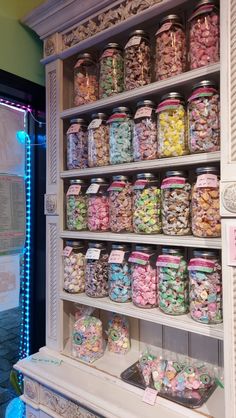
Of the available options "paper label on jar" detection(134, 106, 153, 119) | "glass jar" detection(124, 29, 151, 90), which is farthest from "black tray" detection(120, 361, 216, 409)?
"glass jar" detection(124, 29, 151, 90)

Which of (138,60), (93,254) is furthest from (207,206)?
(138,60)

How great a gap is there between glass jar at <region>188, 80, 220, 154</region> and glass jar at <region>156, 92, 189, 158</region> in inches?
2.2

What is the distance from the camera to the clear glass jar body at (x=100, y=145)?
1.35 meters

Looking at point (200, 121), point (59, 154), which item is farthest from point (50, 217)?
point (200, 121)

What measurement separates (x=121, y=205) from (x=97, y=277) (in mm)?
348

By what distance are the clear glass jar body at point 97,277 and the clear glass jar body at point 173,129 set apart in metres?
0.55

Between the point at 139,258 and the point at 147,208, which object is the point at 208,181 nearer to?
the point at 147,208

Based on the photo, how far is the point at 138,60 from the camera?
1.23m

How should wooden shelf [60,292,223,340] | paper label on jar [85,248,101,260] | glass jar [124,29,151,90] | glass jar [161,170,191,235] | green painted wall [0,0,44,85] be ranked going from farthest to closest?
green painted wall [0,0,44,85] < paper label on jar [85,248,101,260] < glass jar [124,29,151,90] < glass jar [161,170,191,235] < wooden shelf [60,292,223,340]

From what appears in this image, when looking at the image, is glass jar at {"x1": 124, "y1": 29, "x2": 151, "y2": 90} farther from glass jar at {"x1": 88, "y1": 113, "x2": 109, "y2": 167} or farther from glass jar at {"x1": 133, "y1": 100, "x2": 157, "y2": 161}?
glass jar at {"x1": 88, "y1": 113, "x2": 109, "y2": 167}

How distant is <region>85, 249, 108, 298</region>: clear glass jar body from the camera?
4.45 ft

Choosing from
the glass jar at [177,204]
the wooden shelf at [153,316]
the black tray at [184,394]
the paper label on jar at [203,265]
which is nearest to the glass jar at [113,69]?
the glass jar at [177,204]

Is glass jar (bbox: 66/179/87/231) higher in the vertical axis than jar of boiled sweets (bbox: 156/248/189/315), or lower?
higher

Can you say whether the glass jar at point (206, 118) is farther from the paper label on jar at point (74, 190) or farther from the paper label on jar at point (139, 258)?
the paper label on jar at point (74, 190)
